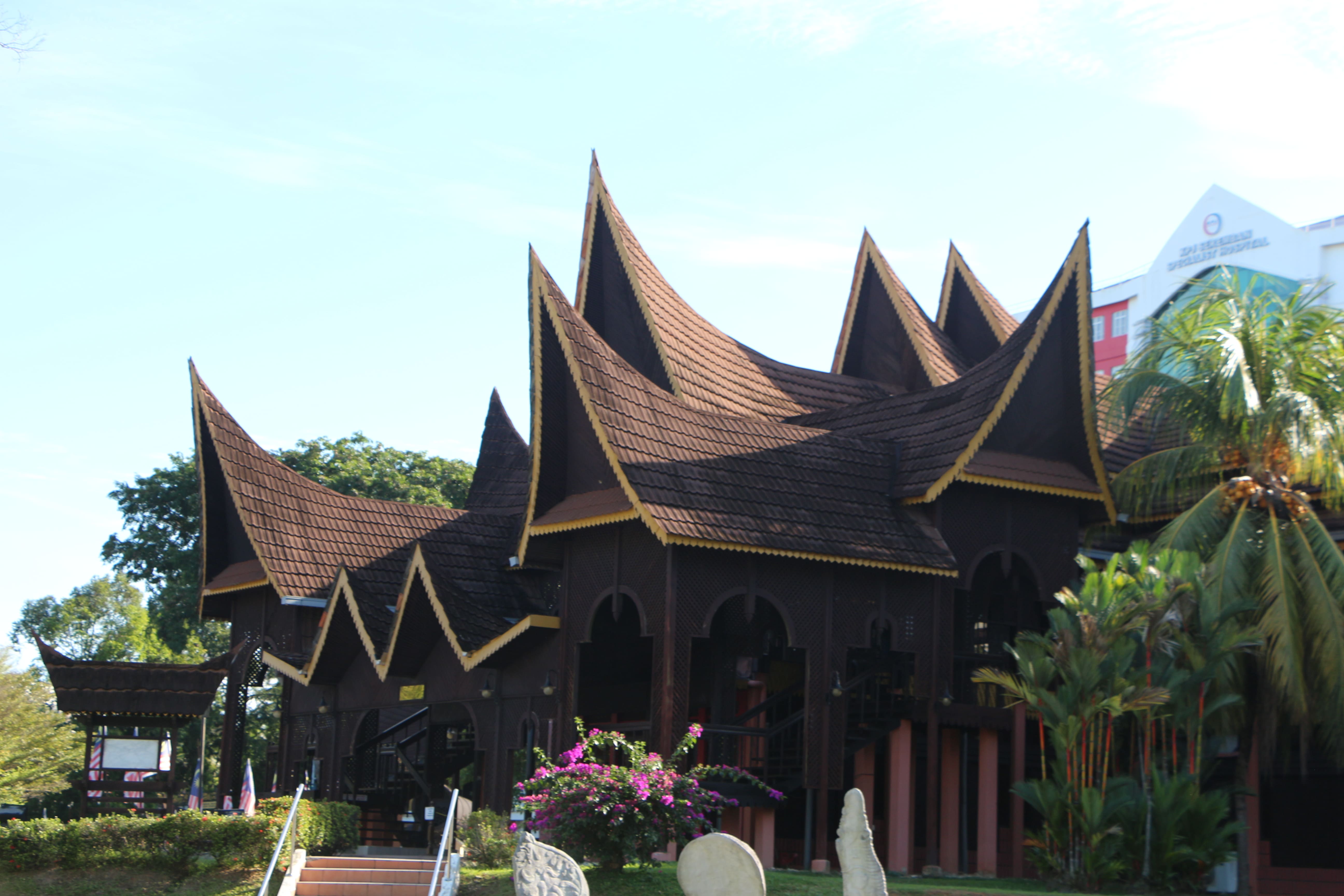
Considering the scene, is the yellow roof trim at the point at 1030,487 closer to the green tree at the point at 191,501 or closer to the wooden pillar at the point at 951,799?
the wooden pillar at the point at 951,799

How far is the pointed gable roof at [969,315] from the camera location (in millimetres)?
29031

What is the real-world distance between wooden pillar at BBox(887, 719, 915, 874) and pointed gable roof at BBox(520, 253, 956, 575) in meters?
2.41

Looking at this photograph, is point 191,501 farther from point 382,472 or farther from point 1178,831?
point 1178,831

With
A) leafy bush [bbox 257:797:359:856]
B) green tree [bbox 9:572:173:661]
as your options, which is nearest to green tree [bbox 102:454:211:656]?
green tree [bbox 9:572:173:661]

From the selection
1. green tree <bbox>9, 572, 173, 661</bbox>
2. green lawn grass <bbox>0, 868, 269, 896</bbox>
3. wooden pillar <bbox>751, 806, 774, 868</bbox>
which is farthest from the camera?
green tree <bbox>9, 572, 173, 661</bbox>

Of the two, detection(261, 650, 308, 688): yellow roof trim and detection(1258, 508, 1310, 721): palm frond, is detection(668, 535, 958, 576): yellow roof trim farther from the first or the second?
detection(261, 650, 308, 688): yellow roof trim

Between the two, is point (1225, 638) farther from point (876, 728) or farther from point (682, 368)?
point (682, 368)

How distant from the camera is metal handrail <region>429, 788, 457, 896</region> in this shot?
1545cm

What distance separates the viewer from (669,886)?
1536 cm

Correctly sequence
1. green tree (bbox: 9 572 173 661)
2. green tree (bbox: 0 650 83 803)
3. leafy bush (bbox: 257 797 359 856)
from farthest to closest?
green tree (bbox: 9 572 173 661)
green tree (bbox: 0 650 83 803)
leafy bush (bbox: 257 797 359 856)

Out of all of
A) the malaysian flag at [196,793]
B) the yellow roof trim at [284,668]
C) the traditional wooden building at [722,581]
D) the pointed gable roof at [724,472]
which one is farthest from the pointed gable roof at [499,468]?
the pointed gable roof at [724,472]

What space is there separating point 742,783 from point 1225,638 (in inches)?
245

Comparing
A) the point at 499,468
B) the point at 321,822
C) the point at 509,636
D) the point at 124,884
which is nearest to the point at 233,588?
the point at 499,468

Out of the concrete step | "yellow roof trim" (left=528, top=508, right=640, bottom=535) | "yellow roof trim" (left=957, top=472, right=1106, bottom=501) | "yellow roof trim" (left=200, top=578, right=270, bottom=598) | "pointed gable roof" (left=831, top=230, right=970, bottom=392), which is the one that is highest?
"pointed gable roof" (left=831, top=230, right=970, bottom=392)
